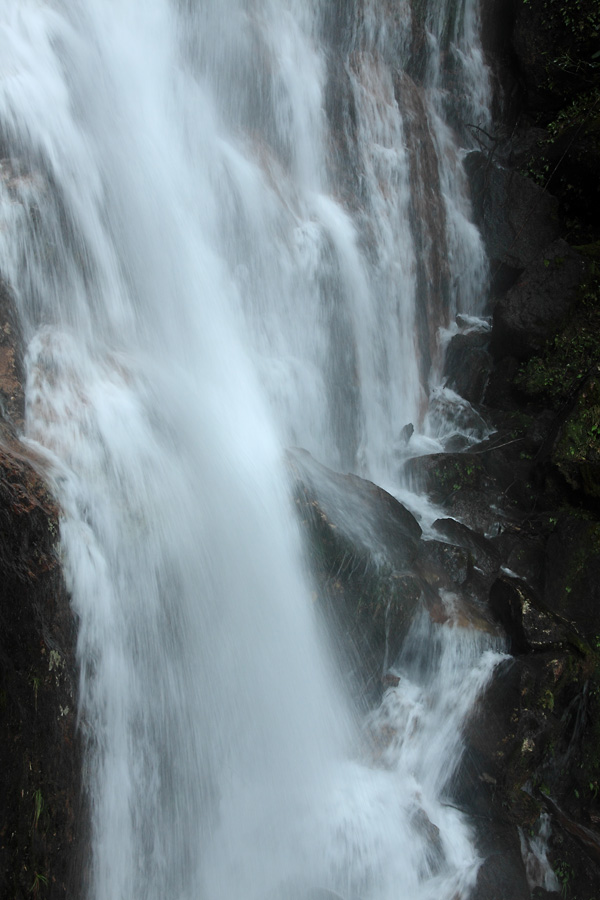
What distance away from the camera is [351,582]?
18.4ft

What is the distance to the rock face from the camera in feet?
9.43

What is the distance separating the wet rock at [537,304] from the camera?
893cm

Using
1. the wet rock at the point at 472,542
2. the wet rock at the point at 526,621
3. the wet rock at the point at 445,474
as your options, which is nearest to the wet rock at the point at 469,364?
the wet rock at the point at 445,474

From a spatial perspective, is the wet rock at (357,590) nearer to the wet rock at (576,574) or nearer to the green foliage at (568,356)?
the wet rock at (576,574)

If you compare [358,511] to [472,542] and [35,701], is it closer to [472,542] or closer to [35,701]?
[472,542]

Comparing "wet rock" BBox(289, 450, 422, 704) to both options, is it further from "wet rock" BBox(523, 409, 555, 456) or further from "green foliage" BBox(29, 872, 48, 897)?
"wet rock" BBox(523, 409, 555, 456)

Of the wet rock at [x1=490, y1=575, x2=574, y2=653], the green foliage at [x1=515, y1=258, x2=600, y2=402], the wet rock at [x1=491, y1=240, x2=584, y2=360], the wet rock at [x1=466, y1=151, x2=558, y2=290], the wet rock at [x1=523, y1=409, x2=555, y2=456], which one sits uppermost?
the wet rock at [x1=466, y1=151, x2=558, y2=290]

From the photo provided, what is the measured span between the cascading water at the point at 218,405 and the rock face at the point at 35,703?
0.77 feet

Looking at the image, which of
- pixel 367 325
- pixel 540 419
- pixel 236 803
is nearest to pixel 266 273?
pixel 367 325

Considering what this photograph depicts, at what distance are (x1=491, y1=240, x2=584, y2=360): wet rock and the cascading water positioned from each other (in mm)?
1054

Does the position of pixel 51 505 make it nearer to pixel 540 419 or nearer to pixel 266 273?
pixel 266 273

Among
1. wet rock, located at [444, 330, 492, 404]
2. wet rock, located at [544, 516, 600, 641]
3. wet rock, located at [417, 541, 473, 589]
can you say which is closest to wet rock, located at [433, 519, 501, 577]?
wet rock, located at [417, 541, 473, 589]

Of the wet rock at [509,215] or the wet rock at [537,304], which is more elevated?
the wet rock at [509,215]

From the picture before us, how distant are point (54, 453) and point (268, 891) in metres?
3.30
